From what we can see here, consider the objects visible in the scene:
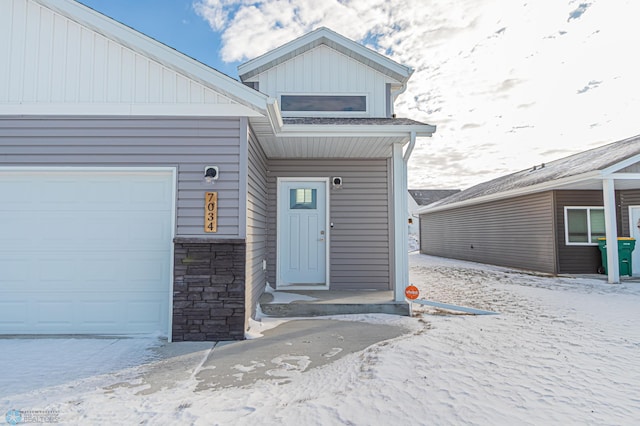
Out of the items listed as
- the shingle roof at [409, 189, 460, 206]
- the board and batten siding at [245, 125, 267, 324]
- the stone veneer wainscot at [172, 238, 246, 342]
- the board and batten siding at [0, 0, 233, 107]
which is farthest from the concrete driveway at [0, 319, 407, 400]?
the shingle roof at [409, 189, 460, 206]

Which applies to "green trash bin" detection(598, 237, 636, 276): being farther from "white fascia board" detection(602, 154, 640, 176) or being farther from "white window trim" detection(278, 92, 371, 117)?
"white window trim" detection(278, 92, 371, 117)

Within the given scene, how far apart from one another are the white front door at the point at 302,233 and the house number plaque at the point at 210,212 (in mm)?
2360

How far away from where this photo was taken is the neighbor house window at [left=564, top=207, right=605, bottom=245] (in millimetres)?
9531

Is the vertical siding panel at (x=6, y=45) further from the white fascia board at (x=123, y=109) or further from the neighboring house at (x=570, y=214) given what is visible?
the neighboring house at (x=570, y=214)

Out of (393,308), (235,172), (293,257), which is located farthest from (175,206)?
(393,308)

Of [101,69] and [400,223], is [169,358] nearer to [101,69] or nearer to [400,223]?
[101,69]

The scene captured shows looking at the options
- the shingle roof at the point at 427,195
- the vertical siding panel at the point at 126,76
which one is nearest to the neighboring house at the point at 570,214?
the vertical siding panel at the point at 126,76

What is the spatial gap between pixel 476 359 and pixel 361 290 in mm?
3056

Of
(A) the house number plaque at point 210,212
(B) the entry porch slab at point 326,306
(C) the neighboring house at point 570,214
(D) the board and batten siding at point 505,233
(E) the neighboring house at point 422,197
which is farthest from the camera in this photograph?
(E) the neighboring house at point 422,197

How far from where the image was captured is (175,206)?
13.3 feet

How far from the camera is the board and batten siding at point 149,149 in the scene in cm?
405

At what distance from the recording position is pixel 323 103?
6.50 meters

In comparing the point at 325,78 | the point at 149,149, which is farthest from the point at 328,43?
the point at 149,149

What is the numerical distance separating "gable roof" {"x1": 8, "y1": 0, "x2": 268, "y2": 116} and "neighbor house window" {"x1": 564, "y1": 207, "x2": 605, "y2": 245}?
366 inches
